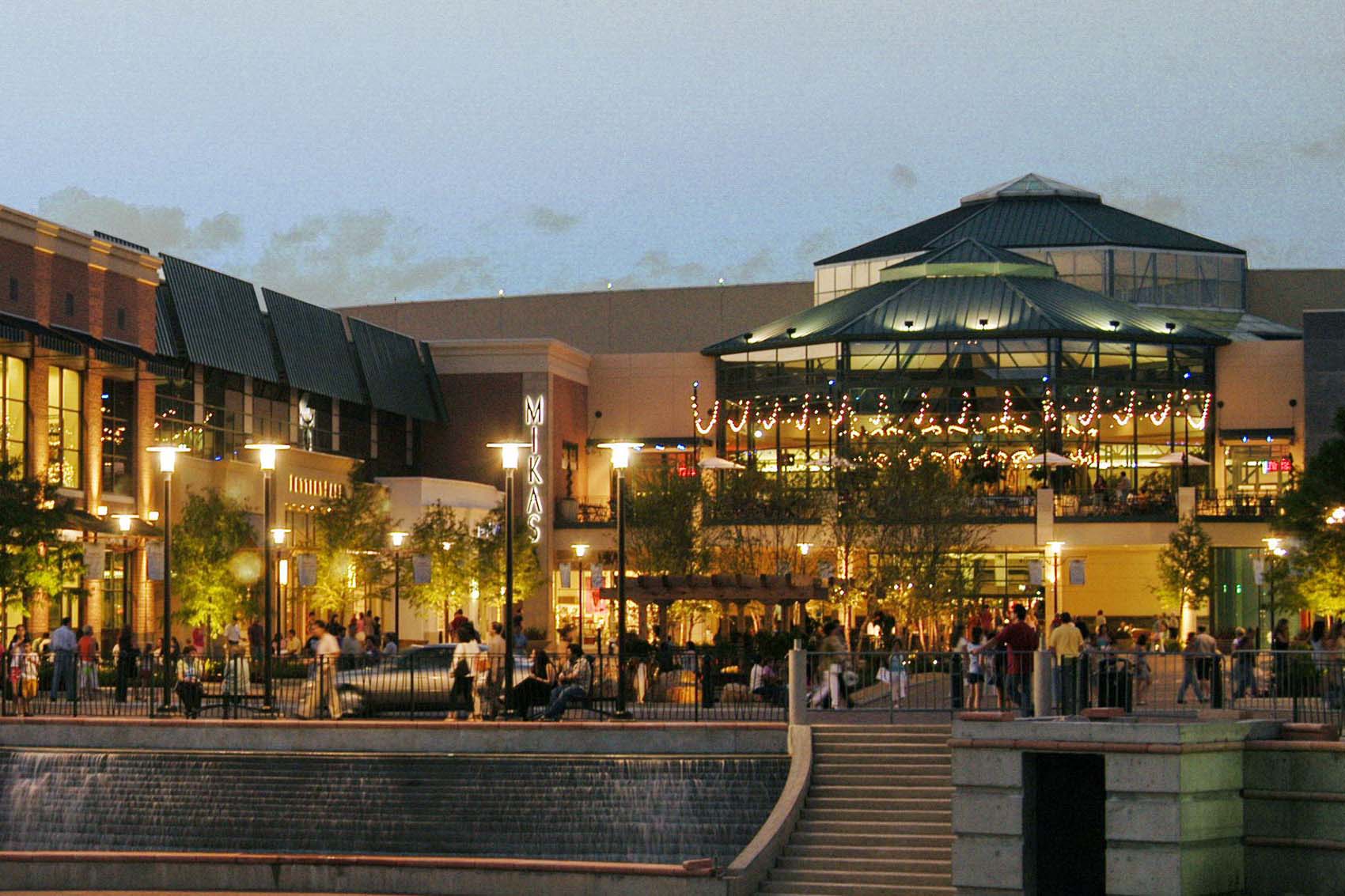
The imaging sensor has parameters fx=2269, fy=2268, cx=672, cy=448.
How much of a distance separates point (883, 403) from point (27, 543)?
3838 cm

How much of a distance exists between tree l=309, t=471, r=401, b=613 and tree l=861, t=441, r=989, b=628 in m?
14.6

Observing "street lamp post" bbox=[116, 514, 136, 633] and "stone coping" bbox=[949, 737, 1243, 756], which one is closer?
"stone coping" bbox=[949, 737, 1243, 756]

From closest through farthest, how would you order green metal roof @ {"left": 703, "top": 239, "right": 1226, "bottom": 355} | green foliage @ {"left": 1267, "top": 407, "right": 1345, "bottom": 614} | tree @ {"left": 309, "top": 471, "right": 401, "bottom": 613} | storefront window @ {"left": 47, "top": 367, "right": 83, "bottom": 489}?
storefront window @ {"left": 47, "top": 367, "right": 83, "bottom": 489}, green foliage @ {"left": 1267, "top": 407, "right": 1345, "bottom": 614}, tree @ {"left": 309, "top": 471, "right": 401, "bottom": 613}, green metal roof @ {"left": 703, "top": 239, "right": 1226, "bottom": 355}

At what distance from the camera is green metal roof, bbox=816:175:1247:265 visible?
95.3 m

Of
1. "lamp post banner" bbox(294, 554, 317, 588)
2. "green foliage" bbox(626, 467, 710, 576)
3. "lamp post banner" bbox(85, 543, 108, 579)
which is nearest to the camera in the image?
"lamp post banner" bbox(85, 543, 108, 579)

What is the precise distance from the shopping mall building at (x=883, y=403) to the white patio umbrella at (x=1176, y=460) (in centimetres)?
17

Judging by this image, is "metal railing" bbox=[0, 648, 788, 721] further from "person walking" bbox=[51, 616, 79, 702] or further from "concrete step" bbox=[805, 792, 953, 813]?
"concrete step" bbox=[805, 792, 953, 813]

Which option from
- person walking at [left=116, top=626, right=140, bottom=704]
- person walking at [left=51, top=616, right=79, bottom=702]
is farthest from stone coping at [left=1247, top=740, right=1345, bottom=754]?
person walking at [left=116, top=626, right=140, bottom=704]

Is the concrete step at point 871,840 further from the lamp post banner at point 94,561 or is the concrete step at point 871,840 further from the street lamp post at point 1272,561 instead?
the street lamp post at point 1272,561

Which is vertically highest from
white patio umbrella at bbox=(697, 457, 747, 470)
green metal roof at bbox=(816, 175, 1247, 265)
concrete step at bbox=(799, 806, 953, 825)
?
green metal roof at bbox=(816, 175, 1247, 265)

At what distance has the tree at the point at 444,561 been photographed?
68.3 meters

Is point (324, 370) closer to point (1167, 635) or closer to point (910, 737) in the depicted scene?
point (1167, 635)

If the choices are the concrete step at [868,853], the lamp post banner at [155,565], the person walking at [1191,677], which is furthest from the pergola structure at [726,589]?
the concrete step at [868,853]

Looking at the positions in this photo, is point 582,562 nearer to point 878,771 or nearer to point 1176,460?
point 1176,460
